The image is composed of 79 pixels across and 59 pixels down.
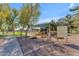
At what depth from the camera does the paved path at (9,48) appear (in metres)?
2.50

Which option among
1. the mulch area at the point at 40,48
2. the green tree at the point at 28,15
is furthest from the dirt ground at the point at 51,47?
the green tree at the point at 28,15

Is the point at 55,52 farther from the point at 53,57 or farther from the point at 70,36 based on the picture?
the point at 70,36

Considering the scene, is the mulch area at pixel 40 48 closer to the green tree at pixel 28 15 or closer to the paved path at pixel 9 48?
the paved path at pixel 9 48

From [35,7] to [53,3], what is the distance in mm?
191

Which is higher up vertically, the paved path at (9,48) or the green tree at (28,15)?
Answer: the green tree at (28,15)

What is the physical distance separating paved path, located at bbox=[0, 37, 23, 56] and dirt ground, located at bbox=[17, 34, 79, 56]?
52 millimetres

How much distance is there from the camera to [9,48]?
2510 mm

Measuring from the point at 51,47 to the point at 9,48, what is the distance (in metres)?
0.43

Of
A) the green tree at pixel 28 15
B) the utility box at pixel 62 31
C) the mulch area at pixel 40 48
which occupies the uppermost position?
the green tree at pixel 28 15

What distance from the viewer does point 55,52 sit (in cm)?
251

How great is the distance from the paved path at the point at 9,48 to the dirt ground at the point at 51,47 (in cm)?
5

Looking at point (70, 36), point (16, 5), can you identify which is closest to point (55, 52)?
point (70, 36)

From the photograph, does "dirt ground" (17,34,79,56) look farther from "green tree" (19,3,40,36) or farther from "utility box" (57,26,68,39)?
"green tree" (19,3,40,36)

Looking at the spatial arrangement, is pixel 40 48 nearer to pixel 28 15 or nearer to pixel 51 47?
pixel 51 47
